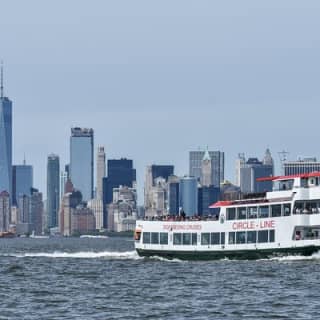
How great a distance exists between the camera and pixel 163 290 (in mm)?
89500

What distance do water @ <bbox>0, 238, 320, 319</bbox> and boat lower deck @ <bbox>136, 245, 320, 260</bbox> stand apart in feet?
2.08

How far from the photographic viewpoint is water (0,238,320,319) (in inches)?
2968

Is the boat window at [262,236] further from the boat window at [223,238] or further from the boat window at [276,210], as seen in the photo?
the boat window at [223,238]

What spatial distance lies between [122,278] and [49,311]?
2608 cm

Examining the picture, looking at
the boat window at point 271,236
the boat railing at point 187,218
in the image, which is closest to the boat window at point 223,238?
the boat railing at point 187,218

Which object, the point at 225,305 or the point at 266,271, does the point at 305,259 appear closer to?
the point at 266,271

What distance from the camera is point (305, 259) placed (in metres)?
113

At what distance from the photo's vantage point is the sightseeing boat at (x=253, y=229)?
112m

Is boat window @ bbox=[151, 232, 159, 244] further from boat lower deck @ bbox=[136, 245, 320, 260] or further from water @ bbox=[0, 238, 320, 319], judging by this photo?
water @ bbox=[0, 238, 320, 319]

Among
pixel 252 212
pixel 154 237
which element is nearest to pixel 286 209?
pixel 252 212

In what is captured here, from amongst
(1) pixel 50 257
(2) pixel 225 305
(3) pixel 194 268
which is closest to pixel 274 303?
(2) pixel 225 305

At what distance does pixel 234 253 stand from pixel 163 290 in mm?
28739

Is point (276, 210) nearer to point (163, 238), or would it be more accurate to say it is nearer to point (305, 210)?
point (305, 210)

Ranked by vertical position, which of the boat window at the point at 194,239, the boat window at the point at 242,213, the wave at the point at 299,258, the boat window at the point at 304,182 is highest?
the boat window at the point at 304,182
